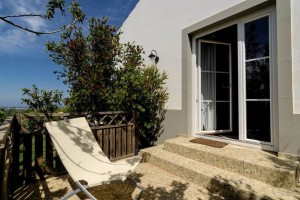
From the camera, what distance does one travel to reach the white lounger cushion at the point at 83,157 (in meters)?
2.98

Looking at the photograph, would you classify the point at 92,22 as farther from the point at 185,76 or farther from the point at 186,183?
the point at 186,183

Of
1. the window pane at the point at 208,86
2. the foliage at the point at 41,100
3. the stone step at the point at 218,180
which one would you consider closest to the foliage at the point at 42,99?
the foliage at the point at 41,100

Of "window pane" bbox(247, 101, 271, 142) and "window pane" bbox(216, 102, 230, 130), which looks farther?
"window pane" bbox(216, 102, 230, 130)

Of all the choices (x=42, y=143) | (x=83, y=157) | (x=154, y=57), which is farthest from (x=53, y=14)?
(x=154, y=57)

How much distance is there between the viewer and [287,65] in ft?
11.1

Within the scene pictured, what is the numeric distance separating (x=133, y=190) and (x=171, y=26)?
473 centimetres

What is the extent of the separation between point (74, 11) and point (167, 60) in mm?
3835

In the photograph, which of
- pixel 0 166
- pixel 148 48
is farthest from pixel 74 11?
pixel 148 48

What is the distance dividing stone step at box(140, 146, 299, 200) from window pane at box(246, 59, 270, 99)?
173 cm

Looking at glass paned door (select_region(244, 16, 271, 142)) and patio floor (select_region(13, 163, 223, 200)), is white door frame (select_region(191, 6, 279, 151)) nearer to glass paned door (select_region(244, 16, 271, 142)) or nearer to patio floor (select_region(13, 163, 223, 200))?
glass paned door (select_region(244, 16, 271, 142))

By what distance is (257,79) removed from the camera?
414 centimetres

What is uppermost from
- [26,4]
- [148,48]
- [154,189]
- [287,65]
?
[148,48]

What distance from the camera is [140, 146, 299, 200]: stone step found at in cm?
286

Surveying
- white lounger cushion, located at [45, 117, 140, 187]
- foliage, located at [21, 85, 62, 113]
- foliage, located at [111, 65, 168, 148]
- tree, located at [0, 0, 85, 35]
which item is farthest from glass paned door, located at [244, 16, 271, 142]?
foliage, located at [21, 85, 62, 113]
